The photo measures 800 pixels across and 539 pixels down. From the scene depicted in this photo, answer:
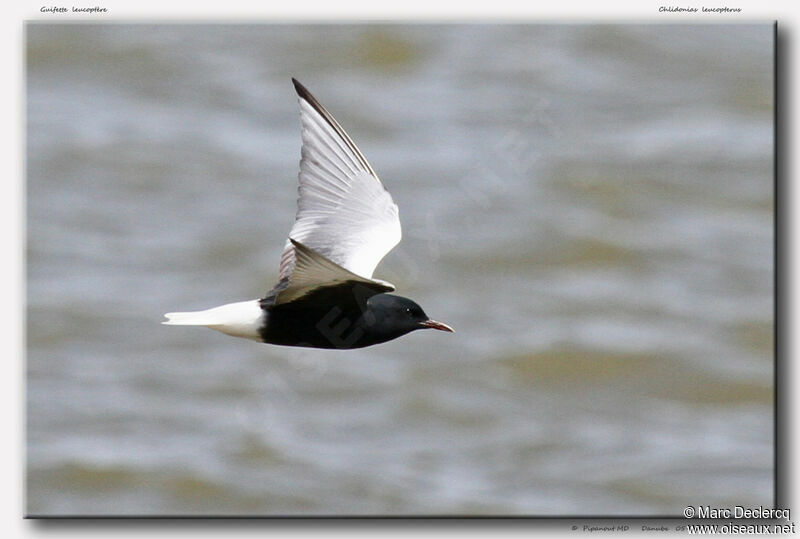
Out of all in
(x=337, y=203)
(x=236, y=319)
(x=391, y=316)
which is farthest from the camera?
(x=337, y=203)

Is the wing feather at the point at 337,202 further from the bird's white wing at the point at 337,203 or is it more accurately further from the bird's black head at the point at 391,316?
the bird's black head at the point at 391,316

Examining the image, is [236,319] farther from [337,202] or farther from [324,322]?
[337,202]

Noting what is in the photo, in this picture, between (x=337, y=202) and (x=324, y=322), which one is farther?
(x=337, y=202)

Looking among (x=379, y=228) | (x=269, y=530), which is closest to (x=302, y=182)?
(x=379, y=228)

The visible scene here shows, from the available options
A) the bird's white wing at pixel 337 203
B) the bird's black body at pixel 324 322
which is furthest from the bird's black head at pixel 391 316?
the bird's white wing at pixel 337 203

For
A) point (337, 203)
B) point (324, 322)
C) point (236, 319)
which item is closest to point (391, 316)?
point (324, 322)

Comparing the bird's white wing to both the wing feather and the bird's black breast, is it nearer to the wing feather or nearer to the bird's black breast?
the wing feather
